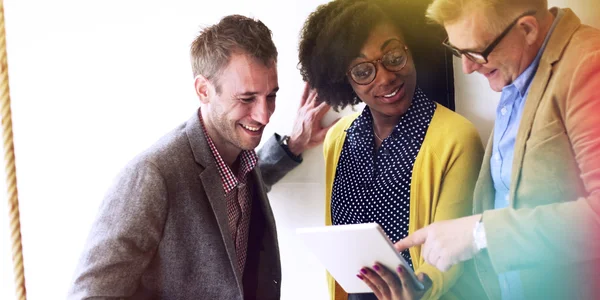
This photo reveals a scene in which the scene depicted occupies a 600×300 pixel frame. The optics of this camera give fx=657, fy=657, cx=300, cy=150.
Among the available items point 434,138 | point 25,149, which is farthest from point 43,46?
point 434,138

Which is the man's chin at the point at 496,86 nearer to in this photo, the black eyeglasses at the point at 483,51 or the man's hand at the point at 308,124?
the black eyeglasses at the point at 483,51

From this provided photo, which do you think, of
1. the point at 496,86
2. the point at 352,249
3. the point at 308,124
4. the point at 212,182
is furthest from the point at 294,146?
the point at 496,86

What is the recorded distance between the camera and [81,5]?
1.23 m

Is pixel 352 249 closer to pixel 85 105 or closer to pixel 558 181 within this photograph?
pixel 558 181

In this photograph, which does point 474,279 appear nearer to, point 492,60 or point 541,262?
point 541,262

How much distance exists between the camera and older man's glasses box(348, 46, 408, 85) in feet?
3.23

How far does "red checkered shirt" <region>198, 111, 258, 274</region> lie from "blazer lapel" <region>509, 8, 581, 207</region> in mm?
472

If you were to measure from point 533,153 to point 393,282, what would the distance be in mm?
279

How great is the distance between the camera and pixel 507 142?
0.90 metres

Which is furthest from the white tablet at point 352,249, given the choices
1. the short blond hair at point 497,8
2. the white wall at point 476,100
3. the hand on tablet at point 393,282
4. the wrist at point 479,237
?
the short blond hair at point 497,8

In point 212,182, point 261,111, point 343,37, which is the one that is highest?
point 343,37

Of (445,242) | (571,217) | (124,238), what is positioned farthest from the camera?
(124,238)

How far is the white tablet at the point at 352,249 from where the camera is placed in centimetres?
92

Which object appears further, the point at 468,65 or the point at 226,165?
the point at 226,165
